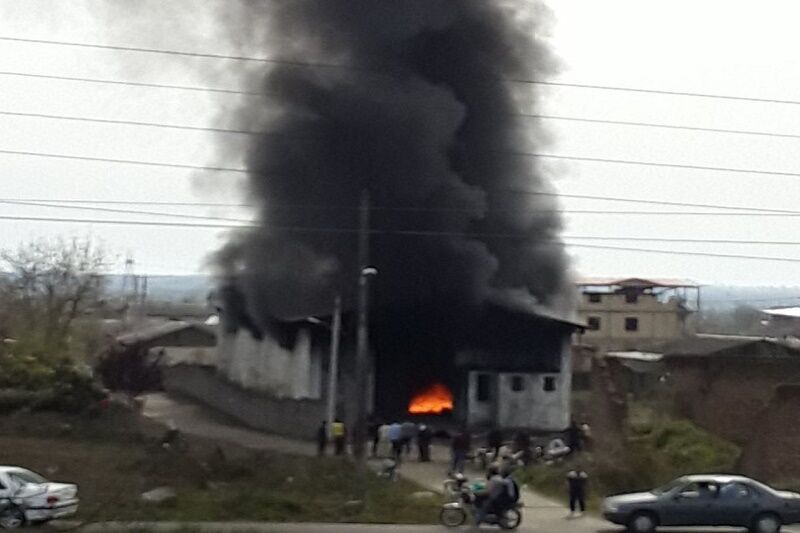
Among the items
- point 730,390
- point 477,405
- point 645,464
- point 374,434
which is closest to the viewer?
point 645,464

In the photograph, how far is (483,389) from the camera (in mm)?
44062

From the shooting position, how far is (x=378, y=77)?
4628 centimetres

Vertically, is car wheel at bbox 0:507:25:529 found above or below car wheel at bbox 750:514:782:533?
below

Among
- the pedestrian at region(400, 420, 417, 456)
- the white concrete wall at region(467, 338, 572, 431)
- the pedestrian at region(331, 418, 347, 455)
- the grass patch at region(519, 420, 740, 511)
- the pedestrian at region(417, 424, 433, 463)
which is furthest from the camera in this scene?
the white concrete wall at region(467, 338, 572, 431)

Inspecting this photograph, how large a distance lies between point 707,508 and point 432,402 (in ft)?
77.8

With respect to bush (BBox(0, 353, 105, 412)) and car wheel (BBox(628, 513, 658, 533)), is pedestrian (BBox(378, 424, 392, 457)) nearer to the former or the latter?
bush (BBox(0, 353, 105, 412))

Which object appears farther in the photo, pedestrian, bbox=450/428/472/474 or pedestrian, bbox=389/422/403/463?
pedestrian, bbox=389/422/403/463

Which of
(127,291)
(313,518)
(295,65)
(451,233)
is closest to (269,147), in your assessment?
(295,65)

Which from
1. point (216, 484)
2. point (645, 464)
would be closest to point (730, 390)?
point (645, 464)

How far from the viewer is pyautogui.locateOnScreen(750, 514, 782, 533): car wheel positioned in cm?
2172

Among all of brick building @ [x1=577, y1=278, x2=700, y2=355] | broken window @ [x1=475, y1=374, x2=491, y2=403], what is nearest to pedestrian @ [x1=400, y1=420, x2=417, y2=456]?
broken window @ [x1=475, y1=374, x2=491, y2=403]

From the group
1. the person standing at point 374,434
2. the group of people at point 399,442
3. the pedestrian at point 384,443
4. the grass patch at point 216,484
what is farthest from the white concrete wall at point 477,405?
the grass patch at point 216,484

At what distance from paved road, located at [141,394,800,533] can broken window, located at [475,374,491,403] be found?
626 centimetres

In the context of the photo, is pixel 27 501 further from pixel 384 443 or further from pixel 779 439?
pixel 779 439
